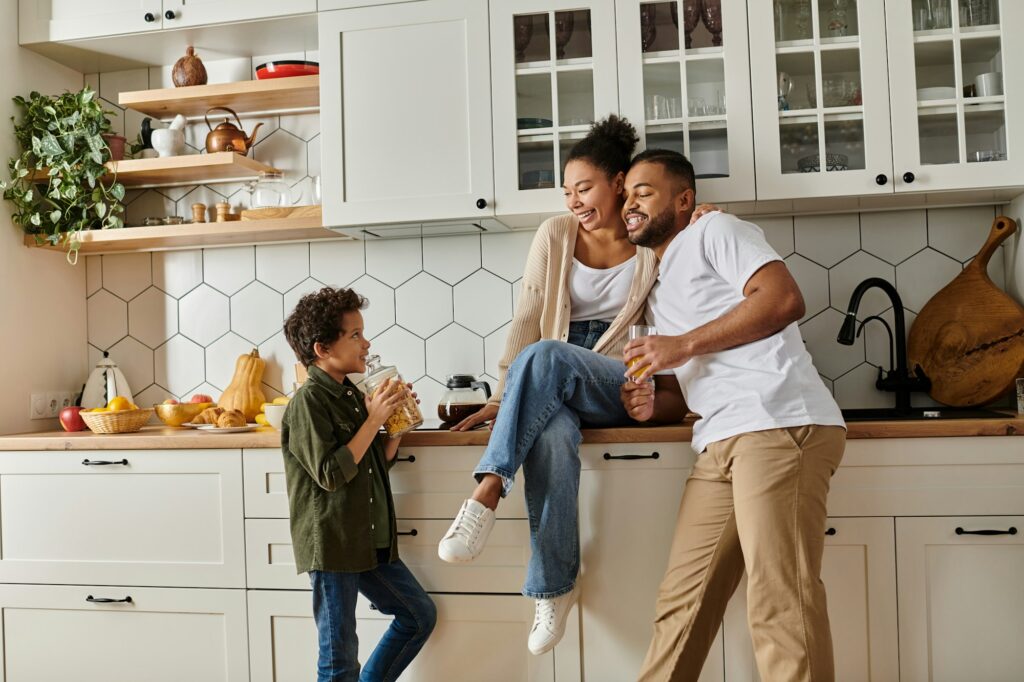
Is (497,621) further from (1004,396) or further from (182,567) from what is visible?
(1004,396)

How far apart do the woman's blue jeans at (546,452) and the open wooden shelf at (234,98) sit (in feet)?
4.30

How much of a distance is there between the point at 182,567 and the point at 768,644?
1.55m

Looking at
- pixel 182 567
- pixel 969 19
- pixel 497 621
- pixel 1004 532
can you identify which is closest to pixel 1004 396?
pixel 1004 532

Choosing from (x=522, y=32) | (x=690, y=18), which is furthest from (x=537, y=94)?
(x=690, y=18)

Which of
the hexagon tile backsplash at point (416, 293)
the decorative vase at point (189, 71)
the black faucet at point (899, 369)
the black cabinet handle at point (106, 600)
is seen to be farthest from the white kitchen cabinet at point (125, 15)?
the black faucet at point (899, 369)

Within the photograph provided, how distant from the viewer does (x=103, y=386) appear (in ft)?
9.67

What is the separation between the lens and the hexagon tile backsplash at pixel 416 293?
265cm

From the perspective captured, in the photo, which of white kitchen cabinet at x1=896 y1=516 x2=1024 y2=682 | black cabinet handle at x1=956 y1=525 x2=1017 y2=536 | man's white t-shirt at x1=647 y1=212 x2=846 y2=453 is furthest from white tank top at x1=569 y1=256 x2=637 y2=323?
black cabinet handle at x1=956 y1=525 x2=1017 y2=536

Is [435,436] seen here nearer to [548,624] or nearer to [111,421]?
[548,624]

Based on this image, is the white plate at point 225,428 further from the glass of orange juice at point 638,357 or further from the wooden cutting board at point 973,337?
the wooden cutting board at point 973,337

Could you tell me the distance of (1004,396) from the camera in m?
2.54

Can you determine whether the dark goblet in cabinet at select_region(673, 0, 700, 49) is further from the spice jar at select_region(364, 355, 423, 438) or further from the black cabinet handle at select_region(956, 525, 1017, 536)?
the black cabinet handle at select_region(956, 525, 1017, 536)

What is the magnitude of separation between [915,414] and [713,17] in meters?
1.25

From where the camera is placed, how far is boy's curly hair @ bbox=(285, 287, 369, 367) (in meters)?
2.09
